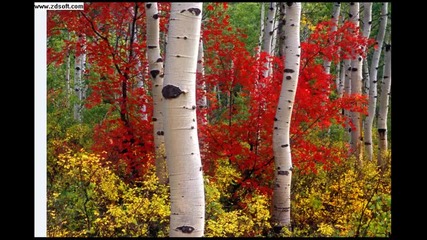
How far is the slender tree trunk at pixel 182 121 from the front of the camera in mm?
2951

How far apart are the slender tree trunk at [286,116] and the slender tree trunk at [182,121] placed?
2.60 meters

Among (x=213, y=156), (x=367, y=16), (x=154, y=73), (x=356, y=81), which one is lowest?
(x=213, y=156)

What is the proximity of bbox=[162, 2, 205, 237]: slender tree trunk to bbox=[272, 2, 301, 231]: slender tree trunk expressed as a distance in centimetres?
260

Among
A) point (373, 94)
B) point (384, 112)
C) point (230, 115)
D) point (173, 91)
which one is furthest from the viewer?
point (373, 94)

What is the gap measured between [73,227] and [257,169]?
311 cm

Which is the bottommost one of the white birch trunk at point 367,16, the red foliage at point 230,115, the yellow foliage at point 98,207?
the yellow foliage at point 98,207

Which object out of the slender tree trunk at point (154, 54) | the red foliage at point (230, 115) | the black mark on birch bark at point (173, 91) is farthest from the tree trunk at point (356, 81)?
the black mark on birch bark at point (173, 91)

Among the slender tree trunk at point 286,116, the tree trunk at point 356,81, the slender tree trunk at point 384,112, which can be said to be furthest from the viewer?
the slender tree trunk at point 384,112

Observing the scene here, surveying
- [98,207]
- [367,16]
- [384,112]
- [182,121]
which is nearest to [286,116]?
[182,121]

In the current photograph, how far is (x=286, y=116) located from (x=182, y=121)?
2732 mm

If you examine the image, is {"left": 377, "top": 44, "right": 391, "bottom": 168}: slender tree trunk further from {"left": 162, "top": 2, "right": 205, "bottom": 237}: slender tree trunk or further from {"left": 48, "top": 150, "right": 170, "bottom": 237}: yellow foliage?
{"left": 162, "top": 2, "right": 205, "bottom": 237}: slender tree trunk

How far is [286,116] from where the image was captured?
5.39 m

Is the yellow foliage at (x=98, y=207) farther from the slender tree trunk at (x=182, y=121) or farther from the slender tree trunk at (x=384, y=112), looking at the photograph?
the slender tree trunk at (x=384, y=112)

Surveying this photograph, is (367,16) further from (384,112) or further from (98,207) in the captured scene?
(98,207)
